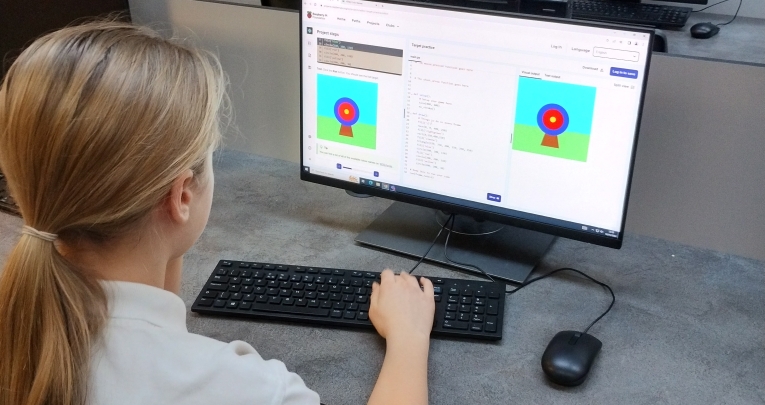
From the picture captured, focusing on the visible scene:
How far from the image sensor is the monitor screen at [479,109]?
1.05 m

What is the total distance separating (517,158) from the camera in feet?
3.74

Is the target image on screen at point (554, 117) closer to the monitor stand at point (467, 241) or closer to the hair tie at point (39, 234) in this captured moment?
the monitor stand at point (467, 241)

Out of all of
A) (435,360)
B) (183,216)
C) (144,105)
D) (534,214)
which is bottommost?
(435,360)

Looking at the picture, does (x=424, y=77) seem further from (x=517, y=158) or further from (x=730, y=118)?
(x=730, y=118)

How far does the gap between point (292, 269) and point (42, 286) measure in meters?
0.49

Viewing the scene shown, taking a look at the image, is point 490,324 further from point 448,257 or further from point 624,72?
point 624,72

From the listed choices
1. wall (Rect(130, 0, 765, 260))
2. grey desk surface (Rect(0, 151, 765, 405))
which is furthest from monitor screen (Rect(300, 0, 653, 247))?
wall (Rect(130, 0, 765, 260))

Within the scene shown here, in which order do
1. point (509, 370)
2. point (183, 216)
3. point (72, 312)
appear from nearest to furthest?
point (72, 312)
point (183, 216)
point (509, 370)

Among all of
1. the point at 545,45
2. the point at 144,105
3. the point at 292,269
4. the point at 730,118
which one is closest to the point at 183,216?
the point at 144,105

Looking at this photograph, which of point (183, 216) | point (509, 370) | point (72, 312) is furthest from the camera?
point (509, 370)

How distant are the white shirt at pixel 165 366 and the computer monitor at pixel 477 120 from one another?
20.5 inches

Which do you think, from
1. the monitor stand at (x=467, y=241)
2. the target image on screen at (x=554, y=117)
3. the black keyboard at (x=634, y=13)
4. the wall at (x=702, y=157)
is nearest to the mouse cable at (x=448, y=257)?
the monitor stand at (x=467, y=241)

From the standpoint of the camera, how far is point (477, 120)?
3.76ft

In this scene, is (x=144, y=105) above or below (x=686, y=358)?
above
